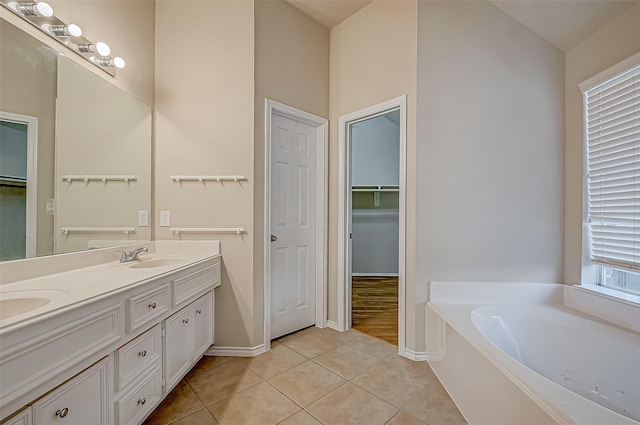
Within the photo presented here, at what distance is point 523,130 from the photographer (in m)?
2.09

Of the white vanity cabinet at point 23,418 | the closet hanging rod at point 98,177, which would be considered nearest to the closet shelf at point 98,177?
the closet hanging rod at point 98,177

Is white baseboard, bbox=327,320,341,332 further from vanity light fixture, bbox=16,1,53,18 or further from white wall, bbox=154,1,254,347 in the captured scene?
vanity light fixture, bbox=16,1,53,18

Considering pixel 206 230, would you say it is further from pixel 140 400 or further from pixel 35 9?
pixel 35 9

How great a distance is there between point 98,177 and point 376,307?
2941mm

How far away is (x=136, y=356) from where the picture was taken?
52.9 inches

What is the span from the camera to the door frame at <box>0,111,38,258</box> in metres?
1.30

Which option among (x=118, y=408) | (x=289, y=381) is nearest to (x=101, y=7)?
(x=118, y=408)

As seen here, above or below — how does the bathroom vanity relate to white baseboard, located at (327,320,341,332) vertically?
above

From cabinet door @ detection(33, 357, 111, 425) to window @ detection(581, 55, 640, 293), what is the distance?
2.89 metres

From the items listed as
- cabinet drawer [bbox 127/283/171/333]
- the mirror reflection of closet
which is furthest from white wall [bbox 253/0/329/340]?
the mirror reflection of closet

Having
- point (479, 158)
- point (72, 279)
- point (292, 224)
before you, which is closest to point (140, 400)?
point (72, 279)

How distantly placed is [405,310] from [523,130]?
1.65m

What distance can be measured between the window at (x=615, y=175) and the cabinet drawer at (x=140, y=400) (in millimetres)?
2851

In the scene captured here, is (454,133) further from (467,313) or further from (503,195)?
(467,313)
